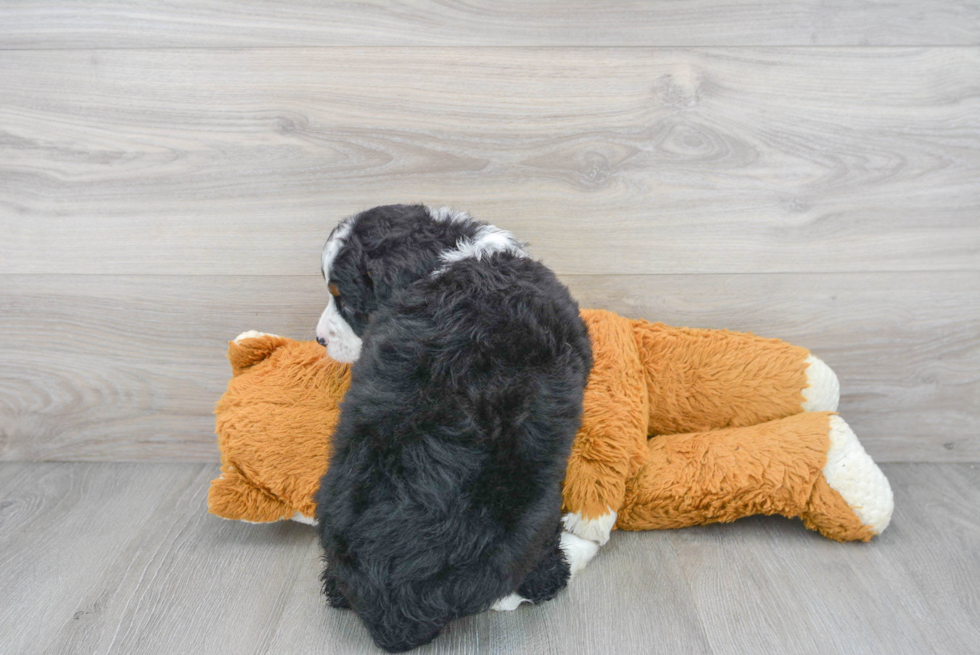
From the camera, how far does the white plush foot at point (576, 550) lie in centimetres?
107

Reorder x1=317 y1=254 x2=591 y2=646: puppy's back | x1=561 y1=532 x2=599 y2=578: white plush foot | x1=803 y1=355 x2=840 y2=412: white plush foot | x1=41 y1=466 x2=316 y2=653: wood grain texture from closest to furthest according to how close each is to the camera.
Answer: x1=317 y1=254 x2=591 y2=646: puppy's back < x1=41 y1=466 x2=316 y2=653: wood grain texture < x1=561 y1=532 x2=599 y2=578: white plush foot < x1=803 y1=355 x2=840 y2=412: white plush foot

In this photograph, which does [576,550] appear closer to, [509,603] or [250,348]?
[509,603]

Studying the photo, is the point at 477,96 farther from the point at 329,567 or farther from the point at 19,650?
the point at 19,650

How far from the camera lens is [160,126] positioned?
1.30 m

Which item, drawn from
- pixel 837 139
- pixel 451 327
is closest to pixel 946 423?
pixel 837 139

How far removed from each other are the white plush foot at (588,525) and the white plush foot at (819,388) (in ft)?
1.44

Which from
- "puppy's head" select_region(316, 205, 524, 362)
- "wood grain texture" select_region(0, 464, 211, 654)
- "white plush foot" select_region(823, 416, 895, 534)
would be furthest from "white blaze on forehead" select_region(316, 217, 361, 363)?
"white plush foot" select_region(823, 416, 895, 534)

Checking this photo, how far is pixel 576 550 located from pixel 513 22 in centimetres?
92

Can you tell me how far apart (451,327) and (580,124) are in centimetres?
59

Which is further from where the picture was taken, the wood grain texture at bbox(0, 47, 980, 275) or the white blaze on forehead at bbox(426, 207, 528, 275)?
the wood grain texture at bbox(0, 47, 980, 275)

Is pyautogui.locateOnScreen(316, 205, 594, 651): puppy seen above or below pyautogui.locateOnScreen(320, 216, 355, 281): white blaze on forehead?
below

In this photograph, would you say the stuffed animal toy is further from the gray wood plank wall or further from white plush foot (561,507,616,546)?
the gray wood plank wall

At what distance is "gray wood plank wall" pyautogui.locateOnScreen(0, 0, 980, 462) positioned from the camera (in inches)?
49.6

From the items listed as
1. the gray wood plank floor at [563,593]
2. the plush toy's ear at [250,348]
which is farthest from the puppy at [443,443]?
the plush toy's ear at [250,348]
